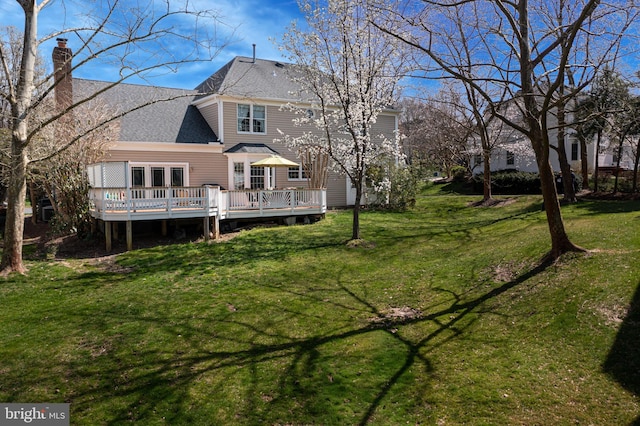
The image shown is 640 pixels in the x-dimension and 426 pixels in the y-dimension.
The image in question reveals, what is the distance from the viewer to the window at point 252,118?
19.7 meters

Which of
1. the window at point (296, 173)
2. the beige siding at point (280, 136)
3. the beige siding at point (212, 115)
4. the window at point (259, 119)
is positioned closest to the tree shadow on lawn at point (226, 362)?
the beige siding at point (280, 136)

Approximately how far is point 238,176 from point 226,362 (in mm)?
14246

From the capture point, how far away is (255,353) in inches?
240

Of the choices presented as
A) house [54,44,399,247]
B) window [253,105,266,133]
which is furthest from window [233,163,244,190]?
window [253,105,266,133]

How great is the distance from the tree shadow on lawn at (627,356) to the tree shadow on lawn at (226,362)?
194cm

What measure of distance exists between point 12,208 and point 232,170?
10.2 metres

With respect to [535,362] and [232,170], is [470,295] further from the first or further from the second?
[232,170]

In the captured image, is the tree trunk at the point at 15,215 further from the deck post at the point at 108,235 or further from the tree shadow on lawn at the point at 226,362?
the tree shadow on lawn at the point at 226,362

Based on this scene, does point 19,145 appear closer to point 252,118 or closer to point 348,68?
point 348,68

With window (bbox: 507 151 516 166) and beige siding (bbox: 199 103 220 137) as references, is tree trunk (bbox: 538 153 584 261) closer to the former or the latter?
beige siding (bbox: 199 103 220 137)

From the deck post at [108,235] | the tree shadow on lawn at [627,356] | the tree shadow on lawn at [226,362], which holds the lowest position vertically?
the tree shadow on lawn at [226,362]

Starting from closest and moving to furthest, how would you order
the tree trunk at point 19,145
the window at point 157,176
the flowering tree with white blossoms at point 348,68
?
the tree trunk at point 19,145, the flowering tree with white blossoms at point 348,68, the window at point 157,176

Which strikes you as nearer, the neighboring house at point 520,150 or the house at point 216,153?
the house at point 216,153

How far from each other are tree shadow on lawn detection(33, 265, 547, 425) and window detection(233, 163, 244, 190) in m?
11.9
